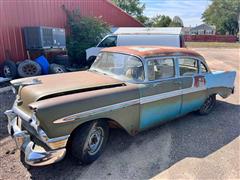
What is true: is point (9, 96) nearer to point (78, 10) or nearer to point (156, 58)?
point (156, 58)

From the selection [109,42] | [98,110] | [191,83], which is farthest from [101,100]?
[109,42]

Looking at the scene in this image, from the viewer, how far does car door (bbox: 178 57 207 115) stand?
457cm

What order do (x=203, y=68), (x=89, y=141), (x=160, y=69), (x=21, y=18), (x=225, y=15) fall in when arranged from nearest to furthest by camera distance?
(x=89, y=141)
(x=160, y=69)
(x=203, y=68)
(x=21, y=18)
(x=225, y=15)

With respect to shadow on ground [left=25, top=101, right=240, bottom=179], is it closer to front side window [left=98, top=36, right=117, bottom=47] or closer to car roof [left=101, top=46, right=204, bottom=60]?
car roof [left=101, top=46, right=204, bottom=60]

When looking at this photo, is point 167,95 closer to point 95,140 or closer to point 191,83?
point 191,83

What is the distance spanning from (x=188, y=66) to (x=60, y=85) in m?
2.73

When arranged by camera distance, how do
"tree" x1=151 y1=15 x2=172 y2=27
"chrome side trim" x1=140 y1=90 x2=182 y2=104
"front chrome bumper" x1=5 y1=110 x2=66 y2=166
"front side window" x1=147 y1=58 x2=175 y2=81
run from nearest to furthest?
1. "front chrome bumper" x1=5 y1=110 x2=66 y2=166
2. "chrome side trim" x1=140 y1=90 x2=182 y2=104
3. "front side window" x1=147 y1=58 x2=175 y2=81
4. "tree" x1=151 y1=15 x2=172 y2=27

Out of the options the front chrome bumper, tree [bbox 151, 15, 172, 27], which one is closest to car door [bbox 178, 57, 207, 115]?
the front chrome bumper

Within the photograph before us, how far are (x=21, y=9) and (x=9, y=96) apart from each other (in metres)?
4.26

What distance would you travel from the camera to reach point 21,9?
8898 millimetres

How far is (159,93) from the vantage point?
4074 millimetres

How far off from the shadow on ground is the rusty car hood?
3.53 ft

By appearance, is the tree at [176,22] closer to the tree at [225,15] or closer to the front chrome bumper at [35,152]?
the tree at [225,15]

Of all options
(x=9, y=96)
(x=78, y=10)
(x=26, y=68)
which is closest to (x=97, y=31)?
(x=78, y=10)
